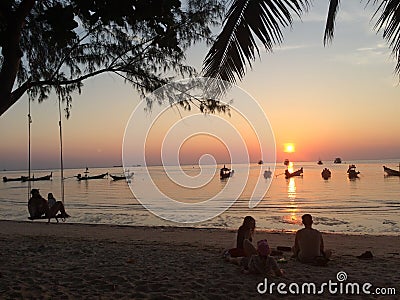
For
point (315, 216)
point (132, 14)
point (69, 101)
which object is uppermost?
point (132, 14)

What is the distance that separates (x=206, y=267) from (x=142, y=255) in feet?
5.47

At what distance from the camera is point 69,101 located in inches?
310

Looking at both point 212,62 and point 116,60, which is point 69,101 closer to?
point 116,60

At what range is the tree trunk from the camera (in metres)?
5.17

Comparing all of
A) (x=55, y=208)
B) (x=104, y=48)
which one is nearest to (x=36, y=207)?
(x=55, y=208)

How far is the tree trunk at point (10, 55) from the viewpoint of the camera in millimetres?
5171

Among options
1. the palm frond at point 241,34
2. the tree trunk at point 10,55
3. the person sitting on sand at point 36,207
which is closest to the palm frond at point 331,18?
the palm frond at point 241,34

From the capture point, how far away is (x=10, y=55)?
528cm

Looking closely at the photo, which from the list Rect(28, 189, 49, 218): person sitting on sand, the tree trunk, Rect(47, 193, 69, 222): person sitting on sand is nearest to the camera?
the tree trunk

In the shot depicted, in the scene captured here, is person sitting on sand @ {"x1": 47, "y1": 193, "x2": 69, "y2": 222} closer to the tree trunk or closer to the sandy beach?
the sandy beach

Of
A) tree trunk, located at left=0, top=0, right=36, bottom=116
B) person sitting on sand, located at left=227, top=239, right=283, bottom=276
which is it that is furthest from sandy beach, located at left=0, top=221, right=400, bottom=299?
tree trunk, located at left=0, top=0, right=36, bottom=116

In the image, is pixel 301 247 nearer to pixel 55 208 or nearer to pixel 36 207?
pixel 36 207

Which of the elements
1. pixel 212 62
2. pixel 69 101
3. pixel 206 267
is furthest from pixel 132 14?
pixel 206 267

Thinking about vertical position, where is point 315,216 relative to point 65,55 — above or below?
below
